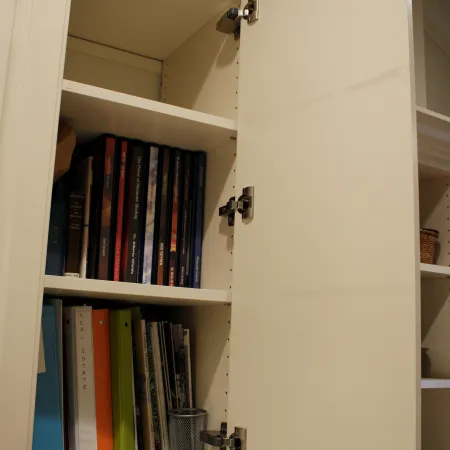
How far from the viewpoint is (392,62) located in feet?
2.98

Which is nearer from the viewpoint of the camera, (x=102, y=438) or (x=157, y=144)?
(x=102, y=438)

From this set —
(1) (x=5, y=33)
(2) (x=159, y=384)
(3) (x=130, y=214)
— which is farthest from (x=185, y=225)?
(1) (x=5, y=33)

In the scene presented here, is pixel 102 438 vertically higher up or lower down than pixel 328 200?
lower down

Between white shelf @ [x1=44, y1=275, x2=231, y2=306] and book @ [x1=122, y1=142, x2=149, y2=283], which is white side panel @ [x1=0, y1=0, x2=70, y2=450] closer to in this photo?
white shelf @ [x1=44, y1=275, x2=231, y2=306]

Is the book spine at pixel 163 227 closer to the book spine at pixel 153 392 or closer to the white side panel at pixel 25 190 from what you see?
the book spine at pixel 153 392

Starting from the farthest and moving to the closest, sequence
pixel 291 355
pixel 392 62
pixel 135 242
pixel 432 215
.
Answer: pixel 432 215 → pixel 135 242 → pixel 291 355 → pixel 392 62

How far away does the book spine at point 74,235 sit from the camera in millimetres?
1273

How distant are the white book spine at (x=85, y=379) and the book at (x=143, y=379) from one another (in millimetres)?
119

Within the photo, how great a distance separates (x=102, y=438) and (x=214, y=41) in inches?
37.5

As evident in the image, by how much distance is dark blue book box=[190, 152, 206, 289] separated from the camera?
1.41 metres

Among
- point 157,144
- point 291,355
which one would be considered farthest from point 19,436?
point 157,144

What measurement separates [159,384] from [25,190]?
557 millimetres

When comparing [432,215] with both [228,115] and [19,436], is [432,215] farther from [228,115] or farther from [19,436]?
[19,436]

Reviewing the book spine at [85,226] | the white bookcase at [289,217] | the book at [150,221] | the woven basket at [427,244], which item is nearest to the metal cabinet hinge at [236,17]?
the white bookcase at [289,217]
